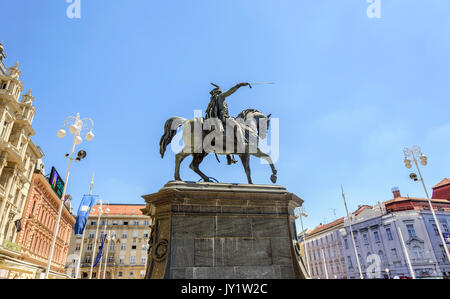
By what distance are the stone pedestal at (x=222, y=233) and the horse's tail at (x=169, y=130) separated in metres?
1.84

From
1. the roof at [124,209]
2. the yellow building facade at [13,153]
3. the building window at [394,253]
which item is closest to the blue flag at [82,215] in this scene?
the yellow building facade at [13,153]

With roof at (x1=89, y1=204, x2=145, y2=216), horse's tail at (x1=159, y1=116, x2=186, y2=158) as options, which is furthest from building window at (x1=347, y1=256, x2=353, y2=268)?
horse's tail at (x1=159, y1=116, x2=186, y2=158)

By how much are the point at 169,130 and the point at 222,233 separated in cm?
364

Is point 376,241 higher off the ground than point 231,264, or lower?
higher

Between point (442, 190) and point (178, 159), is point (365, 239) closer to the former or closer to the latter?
point (442, 190)

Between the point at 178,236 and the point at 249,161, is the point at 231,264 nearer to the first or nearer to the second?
the point at 178,236

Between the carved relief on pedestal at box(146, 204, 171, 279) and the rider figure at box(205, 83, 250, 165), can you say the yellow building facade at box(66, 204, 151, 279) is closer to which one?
the rider figure at box(205, 83, 250, 165)

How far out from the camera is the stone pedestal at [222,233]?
6355mm

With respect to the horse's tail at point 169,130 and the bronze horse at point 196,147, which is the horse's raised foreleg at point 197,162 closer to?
the bronze horse at point 196,147

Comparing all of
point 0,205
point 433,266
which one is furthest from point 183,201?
point 433,266

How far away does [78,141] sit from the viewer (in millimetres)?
12812

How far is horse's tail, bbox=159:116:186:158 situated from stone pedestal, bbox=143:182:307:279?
184 cm

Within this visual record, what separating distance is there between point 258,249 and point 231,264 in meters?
0.75

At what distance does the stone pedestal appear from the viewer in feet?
20.9
